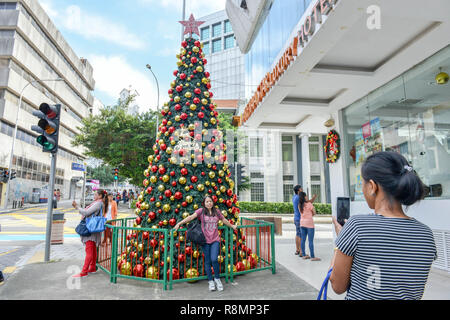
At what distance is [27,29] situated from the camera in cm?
3212

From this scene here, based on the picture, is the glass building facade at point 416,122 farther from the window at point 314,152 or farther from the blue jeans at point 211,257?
the window at point 314,152

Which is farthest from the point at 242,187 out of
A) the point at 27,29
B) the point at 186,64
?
the point at 27,29

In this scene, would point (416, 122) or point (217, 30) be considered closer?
point (416, 122)

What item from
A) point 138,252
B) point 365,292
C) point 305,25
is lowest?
point 138,252

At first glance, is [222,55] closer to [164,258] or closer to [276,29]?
[276,29]

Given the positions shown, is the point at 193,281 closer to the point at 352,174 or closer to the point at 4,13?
the point at 352,174

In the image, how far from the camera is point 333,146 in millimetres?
9578

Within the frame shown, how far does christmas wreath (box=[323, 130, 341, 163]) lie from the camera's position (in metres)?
9.39

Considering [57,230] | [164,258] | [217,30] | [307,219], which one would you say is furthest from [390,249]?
[217,30]

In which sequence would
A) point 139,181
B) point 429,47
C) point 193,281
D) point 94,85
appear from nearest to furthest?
point 193,281 < point 429,47 < point 139,181 < point 94,85

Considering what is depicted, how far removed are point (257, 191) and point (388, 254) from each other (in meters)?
28.6

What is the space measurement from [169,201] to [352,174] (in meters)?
6.43

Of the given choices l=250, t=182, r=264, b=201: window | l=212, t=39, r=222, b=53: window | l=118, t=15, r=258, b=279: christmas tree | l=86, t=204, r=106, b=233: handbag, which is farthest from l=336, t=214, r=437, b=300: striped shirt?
l=212, t=39, r=222, b=53: window

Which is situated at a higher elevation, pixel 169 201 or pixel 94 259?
pixel 169 201
